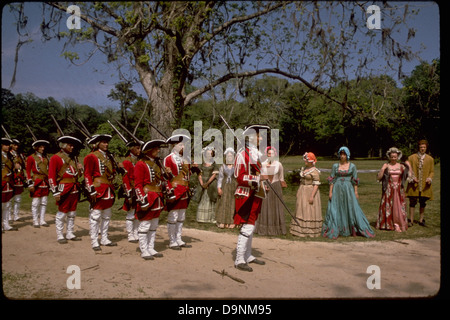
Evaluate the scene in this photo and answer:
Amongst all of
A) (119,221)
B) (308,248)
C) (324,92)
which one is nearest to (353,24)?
(324,92)

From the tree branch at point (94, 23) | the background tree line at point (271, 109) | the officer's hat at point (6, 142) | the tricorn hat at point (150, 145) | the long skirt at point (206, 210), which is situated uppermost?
the tree branch at point (94, 23)

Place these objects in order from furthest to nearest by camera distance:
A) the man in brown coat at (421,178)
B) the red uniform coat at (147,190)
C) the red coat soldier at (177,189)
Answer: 1. the man in brown coat at (421,178)
2. the red coat soldier at (177,189)
3. the red uniform coat at (147,190)

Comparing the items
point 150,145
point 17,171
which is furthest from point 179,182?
point 17,171

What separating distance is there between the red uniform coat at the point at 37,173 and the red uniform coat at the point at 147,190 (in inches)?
164

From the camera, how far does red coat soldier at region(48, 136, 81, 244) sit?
7426 millimetres

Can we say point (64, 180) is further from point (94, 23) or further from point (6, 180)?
point (94, 23)

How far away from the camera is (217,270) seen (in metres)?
5.62

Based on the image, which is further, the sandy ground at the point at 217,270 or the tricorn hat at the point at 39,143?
the tricorn hat at the point at 39,143

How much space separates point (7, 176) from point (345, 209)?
27.6ft

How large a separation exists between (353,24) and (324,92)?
3657mm

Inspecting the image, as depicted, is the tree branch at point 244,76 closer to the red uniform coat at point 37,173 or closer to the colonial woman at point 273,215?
the colonial woman at point 273,215

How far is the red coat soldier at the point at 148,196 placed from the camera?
622 cm

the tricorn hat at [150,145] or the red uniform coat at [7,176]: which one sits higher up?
the tricorn hat at [150,145]

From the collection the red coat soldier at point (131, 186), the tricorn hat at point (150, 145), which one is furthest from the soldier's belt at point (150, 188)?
the red coat soldier at point (131, 186)
